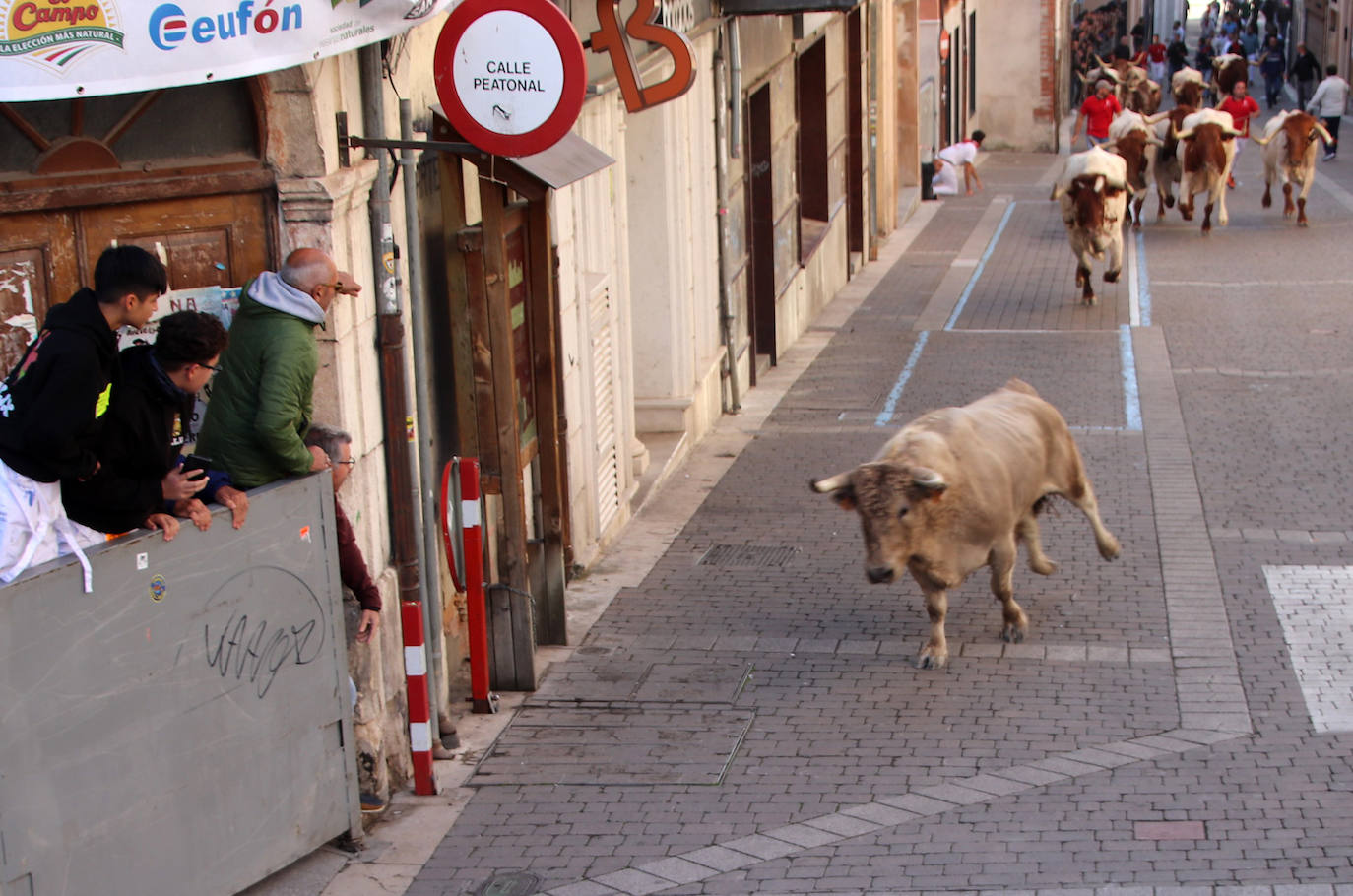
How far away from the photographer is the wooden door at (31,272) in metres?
5.89

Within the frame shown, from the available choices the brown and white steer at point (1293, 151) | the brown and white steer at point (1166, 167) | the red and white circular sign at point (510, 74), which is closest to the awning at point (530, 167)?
the red and white circular sign at point (510, 74)

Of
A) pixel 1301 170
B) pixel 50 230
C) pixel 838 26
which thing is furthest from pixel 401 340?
pixel 1301 170

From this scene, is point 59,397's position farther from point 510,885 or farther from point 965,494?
point 965,494

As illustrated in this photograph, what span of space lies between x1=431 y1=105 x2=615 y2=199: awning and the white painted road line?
4.27 meters

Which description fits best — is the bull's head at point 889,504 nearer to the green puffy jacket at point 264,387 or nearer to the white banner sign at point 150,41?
the green puffy jacket at point 264,387

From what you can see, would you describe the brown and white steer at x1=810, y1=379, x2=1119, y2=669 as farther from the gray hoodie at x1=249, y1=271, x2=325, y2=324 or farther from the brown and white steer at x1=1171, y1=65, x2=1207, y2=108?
the brown and white steer at x1=1171, y1=65, x2=1207, y2=108

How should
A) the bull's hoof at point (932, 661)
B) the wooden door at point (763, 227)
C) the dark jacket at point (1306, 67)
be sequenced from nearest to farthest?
the bull's hoof at point (932, 661) < the wooden door at point (763, 227) < the dark jacket at point (1306, 67)

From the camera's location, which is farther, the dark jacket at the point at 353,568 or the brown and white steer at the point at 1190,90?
the brown and white steer at the point at 1190,90

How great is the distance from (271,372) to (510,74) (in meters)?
1.92

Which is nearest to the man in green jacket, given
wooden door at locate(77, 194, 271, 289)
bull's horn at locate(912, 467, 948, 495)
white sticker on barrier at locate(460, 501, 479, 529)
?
wooden door at locate(77, 194, 271, 289)

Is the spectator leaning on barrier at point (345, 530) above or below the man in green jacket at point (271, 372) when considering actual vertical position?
below

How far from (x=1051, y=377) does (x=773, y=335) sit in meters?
2.88

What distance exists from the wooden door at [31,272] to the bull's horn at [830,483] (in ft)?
11.4

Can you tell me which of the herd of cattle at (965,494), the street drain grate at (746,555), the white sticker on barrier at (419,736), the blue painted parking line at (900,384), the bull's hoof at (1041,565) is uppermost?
the herd of cattle at (965,494)
